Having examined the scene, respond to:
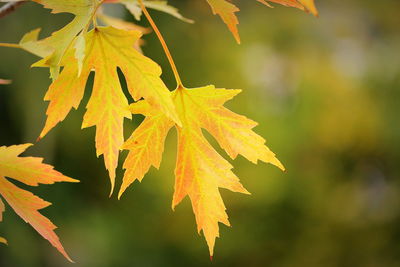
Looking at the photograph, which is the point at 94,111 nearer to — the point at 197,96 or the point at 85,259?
the point at 197,96

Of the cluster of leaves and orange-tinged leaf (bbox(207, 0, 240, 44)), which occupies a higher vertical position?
orange-tinged leaf (bbox(207, 0, 240, 44))

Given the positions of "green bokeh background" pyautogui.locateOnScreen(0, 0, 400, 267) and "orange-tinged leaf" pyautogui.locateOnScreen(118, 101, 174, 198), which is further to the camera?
"green bokeh background" pyautogui.locateOnScreen(0, 0, 400, 267)

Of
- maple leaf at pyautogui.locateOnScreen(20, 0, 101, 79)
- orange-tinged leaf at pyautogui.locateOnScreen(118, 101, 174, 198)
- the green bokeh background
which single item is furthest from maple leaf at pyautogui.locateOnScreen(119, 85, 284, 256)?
the green bokeh background

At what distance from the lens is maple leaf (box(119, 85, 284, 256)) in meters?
0.52

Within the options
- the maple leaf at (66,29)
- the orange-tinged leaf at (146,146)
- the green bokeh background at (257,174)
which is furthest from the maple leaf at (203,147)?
the green bokeh background at (257,174)

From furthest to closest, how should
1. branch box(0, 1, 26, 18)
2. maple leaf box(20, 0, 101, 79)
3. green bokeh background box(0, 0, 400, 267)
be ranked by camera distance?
green bokeh background box(0, 0, 400, 267)
branch box(0, 1, 26, 18)
maple leaf box(20, 0, 101, 79)

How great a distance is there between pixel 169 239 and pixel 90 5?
131 inches

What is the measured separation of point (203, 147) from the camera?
1.76ft

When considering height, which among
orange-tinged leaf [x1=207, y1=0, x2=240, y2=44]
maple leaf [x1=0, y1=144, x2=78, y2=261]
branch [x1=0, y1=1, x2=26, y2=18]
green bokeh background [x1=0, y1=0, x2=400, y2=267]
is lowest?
green bokeh background [x1=0, y1=0, x2=400, y2=267]

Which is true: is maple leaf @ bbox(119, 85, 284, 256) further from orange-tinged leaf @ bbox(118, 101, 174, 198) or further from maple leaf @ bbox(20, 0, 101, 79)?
maple leaf @ bbox(20, 0, 101, 79)

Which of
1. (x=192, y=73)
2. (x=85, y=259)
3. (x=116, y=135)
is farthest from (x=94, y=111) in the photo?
(x=192, y=73)

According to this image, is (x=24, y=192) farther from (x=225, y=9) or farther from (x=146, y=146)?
(x=225, y=9)

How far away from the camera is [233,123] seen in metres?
0.53

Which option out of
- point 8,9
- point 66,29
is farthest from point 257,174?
point 66,29
